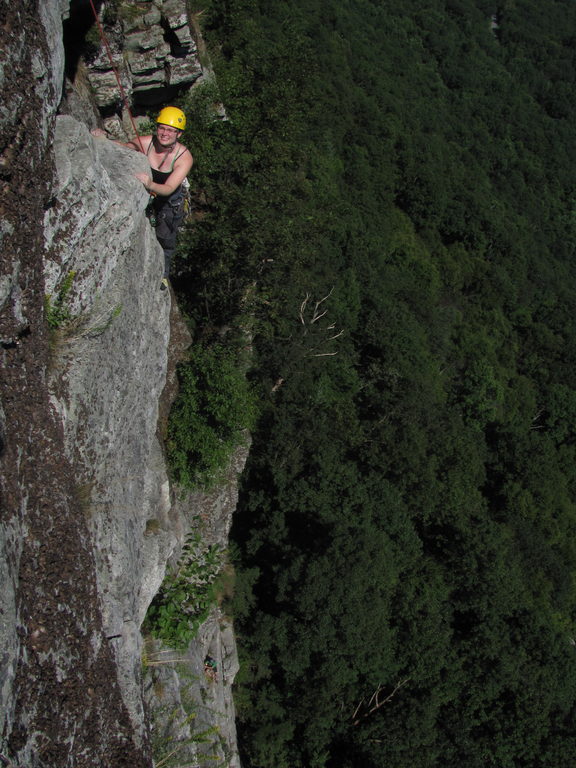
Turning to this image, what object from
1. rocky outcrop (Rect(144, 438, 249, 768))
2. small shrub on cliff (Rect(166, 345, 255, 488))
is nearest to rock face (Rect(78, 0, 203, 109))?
small shrub on cliff (Rect(166, 345, 255, 488))

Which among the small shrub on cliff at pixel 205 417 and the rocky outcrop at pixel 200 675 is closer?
the rocky outcrop at pixel 200 675

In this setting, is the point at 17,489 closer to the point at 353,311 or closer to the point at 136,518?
the point at 136,518

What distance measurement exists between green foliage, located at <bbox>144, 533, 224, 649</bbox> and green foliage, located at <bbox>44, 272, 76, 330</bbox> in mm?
6412

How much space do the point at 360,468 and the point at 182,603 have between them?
1453cm

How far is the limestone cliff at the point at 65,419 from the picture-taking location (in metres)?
5.84

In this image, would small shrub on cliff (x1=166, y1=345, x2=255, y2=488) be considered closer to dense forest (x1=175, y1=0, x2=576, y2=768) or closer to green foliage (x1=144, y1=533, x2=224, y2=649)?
Result: dense forest (x1=175, y1=0, x2=576, y2=768)

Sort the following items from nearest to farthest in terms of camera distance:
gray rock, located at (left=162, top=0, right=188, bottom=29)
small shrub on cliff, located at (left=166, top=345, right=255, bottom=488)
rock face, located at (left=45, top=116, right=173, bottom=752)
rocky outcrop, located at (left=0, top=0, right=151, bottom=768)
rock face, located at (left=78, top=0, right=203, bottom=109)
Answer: rocky outcrop, located at (left=0, top=0, right=151, bottom=768), rock face, located at (left=45, top=116, right=173, bottom=752), small shrub on cliff, located at (left=166, top=345, right=255, bottom=488), rock face, located at (left=78, top=0, right=203, bottom=109), gray rock, located at (left=162, top=0, right=188, bottom=29)

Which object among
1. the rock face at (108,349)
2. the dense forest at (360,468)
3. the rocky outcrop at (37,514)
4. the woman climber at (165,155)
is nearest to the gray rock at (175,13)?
the dense forest at (360,468)

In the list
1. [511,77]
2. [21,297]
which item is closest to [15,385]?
[21,297]

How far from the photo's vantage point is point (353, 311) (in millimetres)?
29312

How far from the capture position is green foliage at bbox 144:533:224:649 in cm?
1102

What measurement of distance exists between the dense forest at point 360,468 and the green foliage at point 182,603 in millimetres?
5369

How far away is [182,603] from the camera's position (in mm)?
12367

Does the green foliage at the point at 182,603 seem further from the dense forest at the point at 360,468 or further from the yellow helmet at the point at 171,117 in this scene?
the yellow helmet at the point at 171,117
